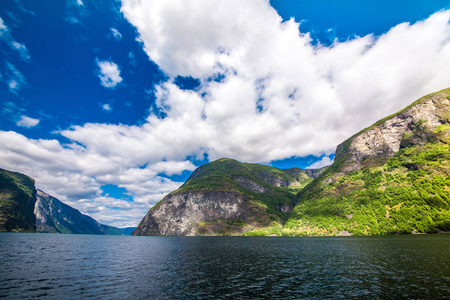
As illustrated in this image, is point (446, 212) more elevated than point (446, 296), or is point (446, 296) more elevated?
point (446, 212)

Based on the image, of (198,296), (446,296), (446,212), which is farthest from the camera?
(446,212)

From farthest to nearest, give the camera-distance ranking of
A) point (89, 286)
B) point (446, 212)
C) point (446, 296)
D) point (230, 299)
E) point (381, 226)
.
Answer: point (381, 226)
point (446, 212)
point (89, 286)
point (230, 299)
point (446, 296)

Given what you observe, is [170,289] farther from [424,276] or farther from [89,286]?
[424,276]

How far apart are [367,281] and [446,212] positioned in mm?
169487

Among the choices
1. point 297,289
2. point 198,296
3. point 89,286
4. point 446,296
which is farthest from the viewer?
point 89,286

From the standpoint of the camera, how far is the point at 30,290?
28.6 metres

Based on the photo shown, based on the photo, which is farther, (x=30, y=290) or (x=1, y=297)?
(x=30, y=290)

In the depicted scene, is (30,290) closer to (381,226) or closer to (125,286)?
(125,286)

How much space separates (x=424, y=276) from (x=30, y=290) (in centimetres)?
5990

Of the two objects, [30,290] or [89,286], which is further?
[89,286]

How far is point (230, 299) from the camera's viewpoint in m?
26.1

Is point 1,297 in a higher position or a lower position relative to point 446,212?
lower

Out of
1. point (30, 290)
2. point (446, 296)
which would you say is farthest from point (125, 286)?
point (446, 296)


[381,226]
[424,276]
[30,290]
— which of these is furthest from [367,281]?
[381,226]
